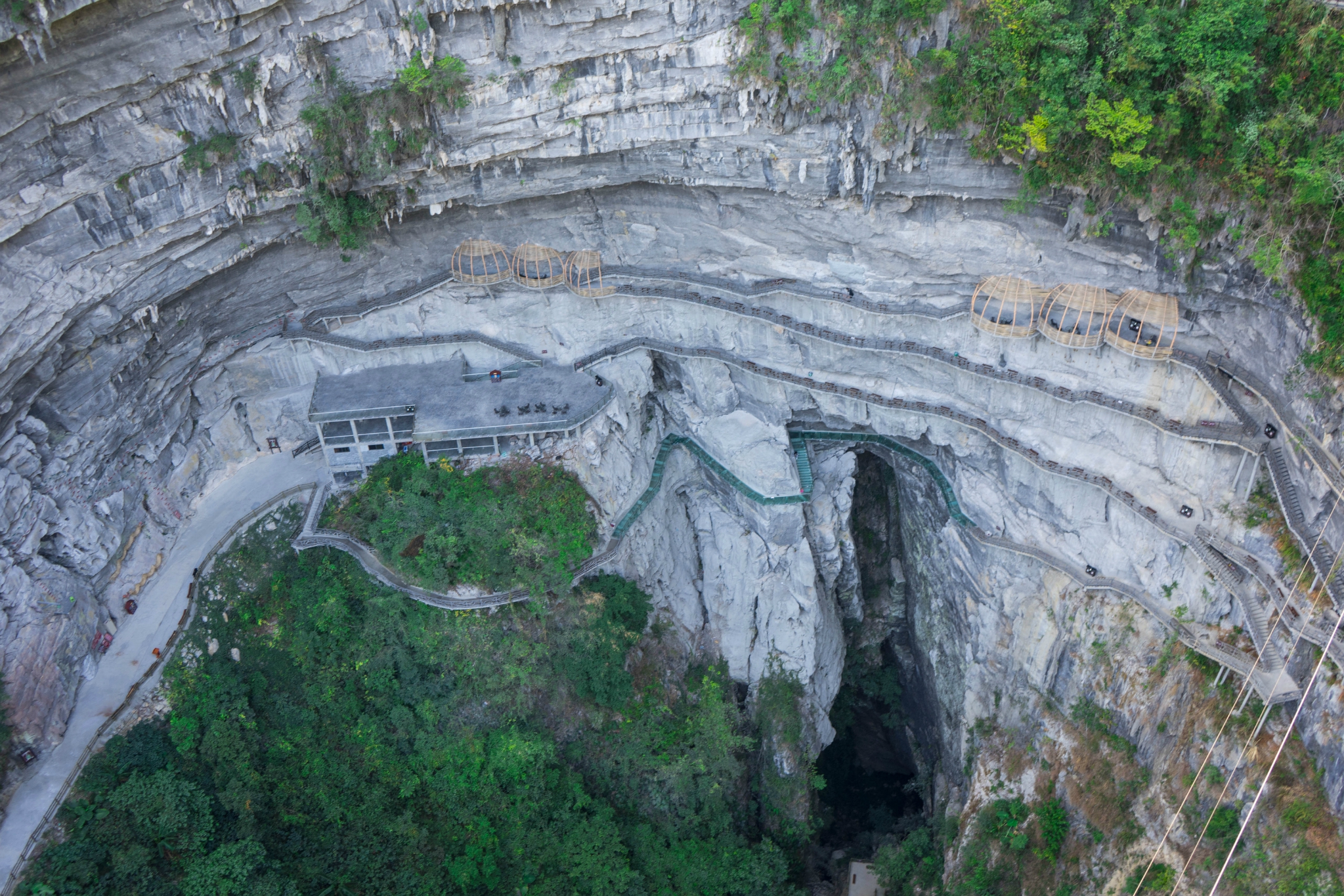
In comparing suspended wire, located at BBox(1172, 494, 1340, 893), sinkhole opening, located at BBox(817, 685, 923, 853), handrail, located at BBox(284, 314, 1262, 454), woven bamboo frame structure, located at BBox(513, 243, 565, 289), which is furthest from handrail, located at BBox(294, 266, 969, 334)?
sinkhole opening, located at BBox(817, 685, 923, 853)

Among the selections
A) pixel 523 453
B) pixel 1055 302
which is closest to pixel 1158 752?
pixel 1055 302

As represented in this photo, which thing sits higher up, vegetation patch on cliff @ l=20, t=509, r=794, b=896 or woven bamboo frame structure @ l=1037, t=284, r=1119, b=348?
woven bamboo frame structure @ l=1037, t=284, r=1119, b=348

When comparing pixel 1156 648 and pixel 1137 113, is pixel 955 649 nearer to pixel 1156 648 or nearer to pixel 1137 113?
pixel 1156 648

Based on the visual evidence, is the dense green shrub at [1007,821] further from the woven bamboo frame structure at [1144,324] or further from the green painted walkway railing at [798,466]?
the woven bamboo frame structure at [1144,324]

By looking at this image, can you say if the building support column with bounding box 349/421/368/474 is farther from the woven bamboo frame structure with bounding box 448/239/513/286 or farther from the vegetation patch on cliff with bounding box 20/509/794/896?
the woven bamboo frame structure with bounding box 448/239/513/286

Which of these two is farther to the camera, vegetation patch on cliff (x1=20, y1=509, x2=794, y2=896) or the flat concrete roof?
the flat concrete roof

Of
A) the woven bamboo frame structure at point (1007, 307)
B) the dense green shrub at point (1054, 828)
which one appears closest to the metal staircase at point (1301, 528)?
the woven bamboo frame structure at point (1007, 307)

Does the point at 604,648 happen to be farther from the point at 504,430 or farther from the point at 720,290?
the point at 720,290
